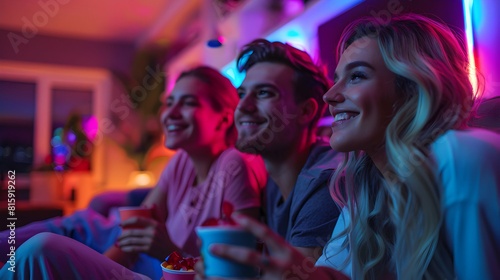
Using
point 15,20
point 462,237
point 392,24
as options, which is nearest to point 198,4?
point 15,20

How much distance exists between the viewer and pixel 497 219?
1.74 feet

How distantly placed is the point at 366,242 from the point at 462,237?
0.21 m

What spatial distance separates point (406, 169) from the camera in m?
0.63

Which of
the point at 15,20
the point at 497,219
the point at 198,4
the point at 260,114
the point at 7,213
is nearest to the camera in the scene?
the point at 497,219

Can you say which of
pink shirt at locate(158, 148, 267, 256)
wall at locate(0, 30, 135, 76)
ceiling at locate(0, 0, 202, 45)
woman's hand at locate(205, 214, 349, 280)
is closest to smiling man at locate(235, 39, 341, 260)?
pink shirt at locate(158, 148, 267, 256)

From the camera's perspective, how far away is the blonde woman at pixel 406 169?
0.54 meters

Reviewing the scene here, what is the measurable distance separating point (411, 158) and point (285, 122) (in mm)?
469

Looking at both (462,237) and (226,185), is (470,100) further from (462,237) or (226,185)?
(226,185)

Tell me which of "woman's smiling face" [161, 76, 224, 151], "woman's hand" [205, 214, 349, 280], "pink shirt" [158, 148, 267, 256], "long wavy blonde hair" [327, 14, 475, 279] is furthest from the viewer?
"woman's smiling face" [161, 76, 224, 151]

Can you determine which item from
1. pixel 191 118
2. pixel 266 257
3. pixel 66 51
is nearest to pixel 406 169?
pixel 266 257

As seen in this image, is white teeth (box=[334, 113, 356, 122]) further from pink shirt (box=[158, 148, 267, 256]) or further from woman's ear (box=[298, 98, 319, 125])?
pink shirt (box=[158, 148, 267, 256])

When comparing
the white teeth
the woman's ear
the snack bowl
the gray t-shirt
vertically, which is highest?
the woman's ear

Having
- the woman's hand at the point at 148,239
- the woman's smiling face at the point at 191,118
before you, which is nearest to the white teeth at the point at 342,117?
the woman's hand at the point at 148,239

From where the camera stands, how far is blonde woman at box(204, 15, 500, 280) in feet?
1.76
